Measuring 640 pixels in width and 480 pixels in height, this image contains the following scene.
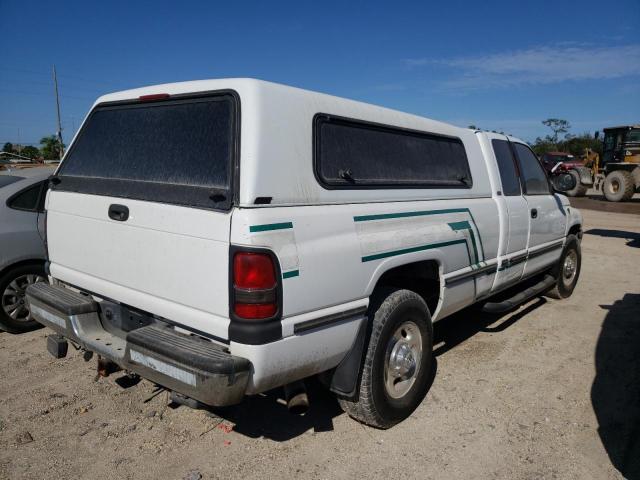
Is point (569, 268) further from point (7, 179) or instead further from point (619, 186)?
point (619, 186)

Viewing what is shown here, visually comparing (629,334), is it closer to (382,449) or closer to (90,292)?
(382,449)

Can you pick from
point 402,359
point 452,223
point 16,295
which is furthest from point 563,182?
point 16,295

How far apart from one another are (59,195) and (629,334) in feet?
17.8

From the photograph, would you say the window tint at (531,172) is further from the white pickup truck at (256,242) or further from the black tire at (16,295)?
the black tire at (16,295)

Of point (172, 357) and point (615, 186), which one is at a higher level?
point (615, 186)

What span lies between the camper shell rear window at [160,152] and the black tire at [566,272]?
4.90 metres

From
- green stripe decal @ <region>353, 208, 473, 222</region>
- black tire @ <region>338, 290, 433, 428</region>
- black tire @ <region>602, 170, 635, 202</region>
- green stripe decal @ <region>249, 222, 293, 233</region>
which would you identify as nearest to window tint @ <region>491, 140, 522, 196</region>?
green stripe decal @ <region>353, 208, 473, 222</region>

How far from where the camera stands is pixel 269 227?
2367 millimetres

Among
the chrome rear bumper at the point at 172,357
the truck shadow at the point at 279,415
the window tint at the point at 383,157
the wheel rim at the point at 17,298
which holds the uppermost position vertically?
the window tint at the point at 383,157

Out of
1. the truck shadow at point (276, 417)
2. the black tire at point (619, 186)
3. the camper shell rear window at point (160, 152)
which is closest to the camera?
the camper shell rear window at point (160, 152)

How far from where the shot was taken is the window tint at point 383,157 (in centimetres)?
287

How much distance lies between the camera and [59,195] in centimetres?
336

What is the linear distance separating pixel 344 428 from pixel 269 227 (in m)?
1.67

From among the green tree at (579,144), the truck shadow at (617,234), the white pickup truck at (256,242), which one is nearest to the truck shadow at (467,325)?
the white pickup truck at (256,242)
